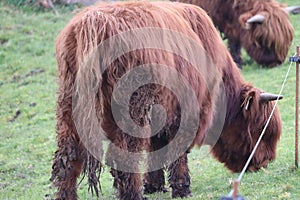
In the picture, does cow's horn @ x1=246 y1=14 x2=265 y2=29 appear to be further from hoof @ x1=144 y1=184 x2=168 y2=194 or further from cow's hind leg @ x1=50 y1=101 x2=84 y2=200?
cow's hind leg @ x1=50 y1=101 x2=84 y2=200

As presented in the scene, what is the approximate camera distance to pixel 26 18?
17328 millimetres

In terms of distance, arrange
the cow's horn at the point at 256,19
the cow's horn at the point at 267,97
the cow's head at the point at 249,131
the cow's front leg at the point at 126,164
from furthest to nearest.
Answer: the cow's horn at the point at 256,19 < the cow's head at the point at 249,131 < the cow's horn at the point at 267,97 < the cow's front leg at the point at 126,164

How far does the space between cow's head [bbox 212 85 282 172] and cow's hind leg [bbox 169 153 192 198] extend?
118cm

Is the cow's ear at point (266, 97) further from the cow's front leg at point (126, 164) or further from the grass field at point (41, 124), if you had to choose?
the cow's front leg at point (126, 164)

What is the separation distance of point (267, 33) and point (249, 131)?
6615 mm

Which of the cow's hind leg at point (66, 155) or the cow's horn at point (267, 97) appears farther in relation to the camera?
the cow's horn at point (267, 97)

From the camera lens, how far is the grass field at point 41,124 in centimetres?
695

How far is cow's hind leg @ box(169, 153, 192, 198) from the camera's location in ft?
21.0

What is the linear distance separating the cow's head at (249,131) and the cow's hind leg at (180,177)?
3.87 feet

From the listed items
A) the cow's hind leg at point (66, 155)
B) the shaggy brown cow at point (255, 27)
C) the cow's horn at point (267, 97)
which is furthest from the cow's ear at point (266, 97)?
the shaggy brown cow at point (255, 27)

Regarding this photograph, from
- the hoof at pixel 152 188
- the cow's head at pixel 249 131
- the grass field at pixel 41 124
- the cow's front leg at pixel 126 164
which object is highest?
the cow's front leg at pixel 126 164

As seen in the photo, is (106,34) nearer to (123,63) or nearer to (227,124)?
(123,63)

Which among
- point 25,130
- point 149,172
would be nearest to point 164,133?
point 149,172

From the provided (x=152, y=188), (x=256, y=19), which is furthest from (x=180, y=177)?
(x=256, y=19)
